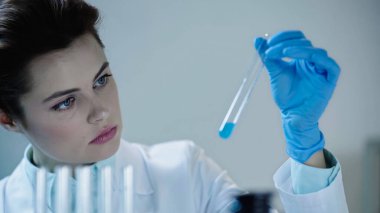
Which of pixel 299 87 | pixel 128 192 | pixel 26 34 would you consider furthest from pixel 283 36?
pixel 26 34

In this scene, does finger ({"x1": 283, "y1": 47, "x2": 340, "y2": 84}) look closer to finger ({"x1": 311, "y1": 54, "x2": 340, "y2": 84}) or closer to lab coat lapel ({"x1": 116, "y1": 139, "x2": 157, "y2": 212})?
finger ({"x1": 311, "y1": 54, "x2": 340, "y2": 84})

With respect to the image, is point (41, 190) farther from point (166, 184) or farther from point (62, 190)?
point (166, 184)

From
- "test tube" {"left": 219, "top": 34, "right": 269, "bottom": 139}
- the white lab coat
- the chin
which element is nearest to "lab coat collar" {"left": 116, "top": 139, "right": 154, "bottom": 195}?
the white lab coat

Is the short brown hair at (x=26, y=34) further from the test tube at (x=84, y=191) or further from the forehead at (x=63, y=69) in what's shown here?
the test tube at (x=84, y=191)

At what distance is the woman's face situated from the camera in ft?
3.32

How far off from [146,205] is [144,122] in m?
0.58

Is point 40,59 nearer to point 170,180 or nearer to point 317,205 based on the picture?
point 170,180

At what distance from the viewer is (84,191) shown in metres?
0.67

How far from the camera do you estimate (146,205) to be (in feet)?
4.01

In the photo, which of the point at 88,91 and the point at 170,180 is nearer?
the point at 88,91

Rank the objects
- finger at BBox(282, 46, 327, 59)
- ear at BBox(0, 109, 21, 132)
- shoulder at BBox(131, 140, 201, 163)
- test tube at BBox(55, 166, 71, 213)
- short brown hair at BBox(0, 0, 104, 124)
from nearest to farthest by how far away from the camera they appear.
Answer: test tube at BBox(55, 166, 71, 213), finger at BBox(282, 46, 327, 59), short brown hair at BBox(0, 0, 104, 124), ear at BBox(0, 109, 21, 132), shoulder at BBox(131, 140, 201, 163)

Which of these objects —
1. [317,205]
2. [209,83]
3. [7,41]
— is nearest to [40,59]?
[7,41]

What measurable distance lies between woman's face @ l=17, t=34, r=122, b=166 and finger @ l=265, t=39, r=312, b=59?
15.9 inches

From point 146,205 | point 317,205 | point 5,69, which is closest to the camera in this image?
point 317,205
